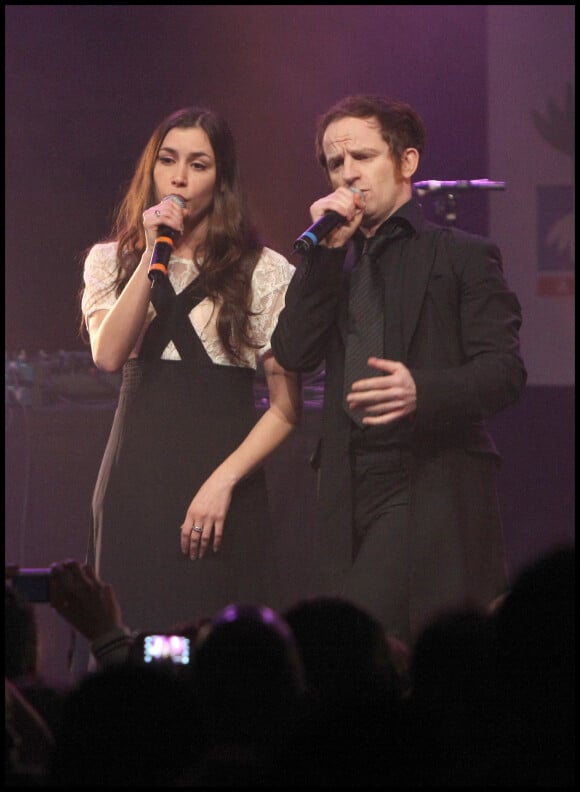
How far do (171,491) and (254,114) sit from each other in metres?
2.02

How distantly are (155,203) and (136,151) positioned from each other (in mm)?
1461

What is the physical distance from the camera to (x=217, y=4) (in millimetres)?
4367

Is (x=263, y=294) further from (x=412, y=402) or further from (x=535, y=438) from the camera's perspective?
(x=535, y=438)

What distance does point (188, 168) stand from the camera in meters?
2.90

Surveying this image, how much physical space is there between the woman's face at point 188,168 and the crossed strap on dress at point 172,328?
0.22 meters

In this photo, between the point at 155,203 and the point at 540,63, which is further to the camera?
the point at 540,63

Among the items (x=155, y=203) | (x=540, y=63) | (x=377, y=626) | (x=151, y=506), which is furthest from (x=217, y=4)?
(x=377, y=626)

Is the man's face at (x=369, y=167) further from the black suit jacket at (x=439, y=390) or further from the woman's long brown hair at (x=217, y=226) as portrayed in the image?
the woman's long brown hair at (x=217, y=226)

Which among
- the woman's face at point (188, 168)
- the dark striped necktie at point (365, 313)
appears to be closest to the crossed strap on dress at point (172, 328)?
the woman's face at point (188, 168)

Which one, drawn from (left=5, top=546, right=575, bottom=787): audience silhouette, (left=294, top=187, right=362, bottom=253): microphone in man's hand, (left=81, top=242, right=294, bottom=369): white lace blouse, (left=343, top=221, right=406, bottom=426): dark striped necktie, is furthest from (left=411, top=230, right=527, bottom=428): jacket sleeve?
(left=5, top=546, right=575, bottom=787): audience silhouette

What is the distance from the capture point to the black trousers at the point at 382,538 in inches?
95.9

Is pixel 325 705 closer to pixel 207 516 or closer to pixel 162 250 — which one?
pixel 207 516

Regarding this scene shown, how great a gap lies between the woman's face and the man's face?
1.18ft

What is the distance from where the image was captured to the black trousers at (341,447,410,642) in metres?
2.44
